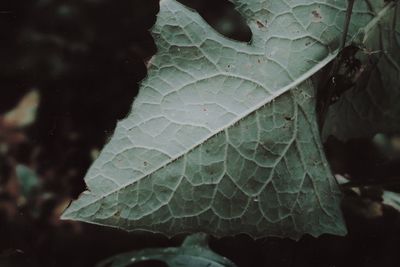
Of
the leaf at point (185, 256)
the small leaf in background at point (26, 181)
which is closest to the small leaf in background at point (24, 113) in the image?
the small leaf in background at point (26, 181)

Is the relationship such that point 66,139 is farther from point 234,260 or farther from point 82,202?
point 82,202

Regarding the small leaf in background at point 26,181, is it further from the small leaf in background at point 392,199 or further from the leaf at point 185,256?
the small leaf in background at point 392,199

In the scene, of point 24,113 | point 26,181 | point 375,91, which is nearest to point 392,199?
point 375,91

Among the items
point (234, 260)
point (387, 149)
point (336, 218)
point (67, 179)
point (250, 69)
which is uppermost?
point (250, 69)

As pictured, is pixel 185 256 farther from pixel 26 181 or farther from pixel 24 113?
pixel 24 113

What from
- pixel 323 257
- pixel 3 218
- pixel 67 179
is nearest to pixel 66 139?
pixel 67 179

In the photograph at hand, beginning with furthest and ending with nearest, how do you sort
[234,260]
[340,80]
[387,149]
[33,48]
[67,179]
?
[33,48] < [387,149] < [67,179] < [234,260] < [340,80]

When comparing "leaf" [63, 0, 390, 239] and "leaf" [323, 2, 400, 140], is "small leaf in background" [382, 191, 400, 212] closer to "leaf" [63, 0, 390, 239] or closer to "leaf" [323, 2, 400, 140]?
"leaf" [323, 2, 400, 140]
